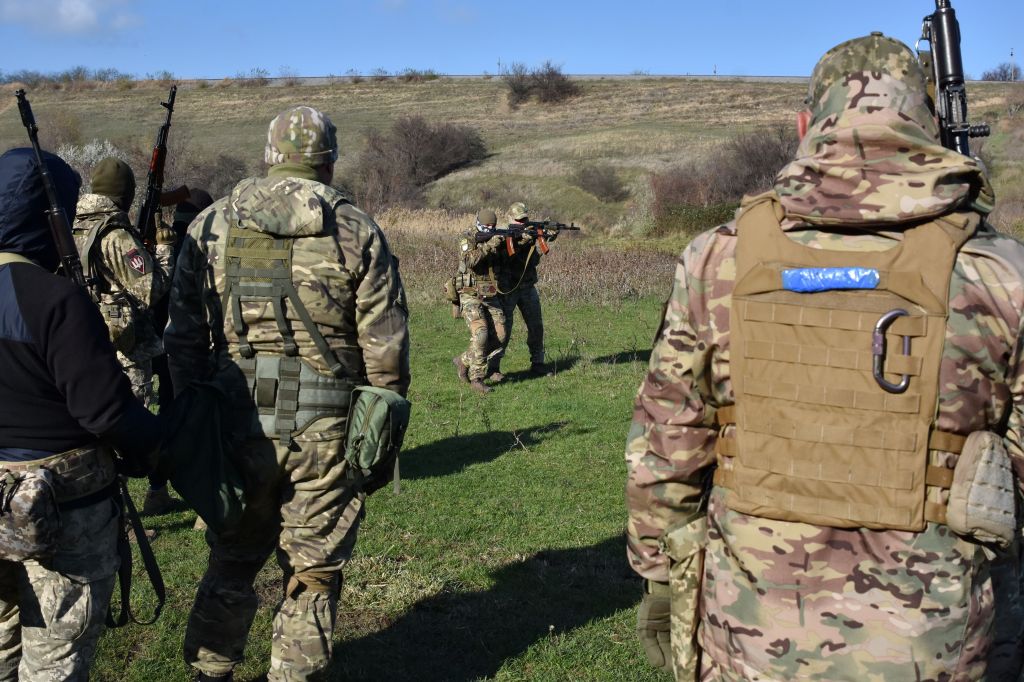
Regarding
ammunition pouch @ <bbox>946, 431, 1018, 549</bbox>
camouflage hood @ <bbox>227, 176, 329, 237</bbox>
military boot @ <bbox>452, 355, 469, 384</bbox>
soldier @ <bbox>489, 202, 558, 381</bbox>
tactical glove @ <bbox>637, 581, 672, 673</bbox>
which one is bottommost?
military boot @ <bbox>452, 355, 469, 384</bbox>

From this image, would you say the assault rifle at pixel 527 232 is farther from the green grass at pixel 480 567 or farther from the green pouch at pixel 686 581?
the green pouch at pixel 686 581

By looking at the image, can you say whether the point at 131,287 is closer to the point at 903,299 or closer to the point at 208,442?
the point at 208,442

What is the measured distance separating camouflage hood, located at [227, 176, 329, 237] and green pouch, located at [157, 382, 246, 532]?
2.26ft

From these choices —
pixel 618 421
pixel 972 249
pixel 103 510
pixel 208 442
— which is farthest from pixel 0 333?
pixel 618 421

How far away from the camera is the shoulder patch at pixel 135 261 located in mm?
6211

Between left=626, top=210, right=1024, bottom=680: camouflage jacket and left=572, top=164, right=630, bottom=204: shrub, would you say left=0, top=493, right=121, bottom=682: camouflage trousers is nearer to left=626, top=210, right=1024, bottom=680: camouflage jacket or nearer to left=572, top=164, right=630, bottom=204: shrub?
left=626, top=210, right=1024, bottom=680: camouflage jacket

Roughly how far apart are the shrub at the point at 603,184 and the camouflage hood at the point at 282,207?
31.8 meters

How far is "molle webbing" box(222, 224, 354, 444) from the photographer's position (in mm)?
3719

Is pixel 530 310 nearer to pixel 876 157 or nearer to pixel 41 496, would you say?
pixel 41 496

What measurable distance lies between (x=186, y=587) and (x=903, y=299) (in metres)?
4.48

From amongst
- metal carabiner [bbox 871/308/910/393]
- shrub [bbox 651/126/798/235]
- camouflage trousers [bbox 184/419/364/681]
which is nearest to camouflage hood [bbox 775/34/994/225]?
metal carabiner [bbox 871/308/910/393]

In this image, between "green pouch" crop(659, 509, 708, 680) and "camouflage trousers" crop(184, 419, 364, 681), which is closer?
"green pouch" crop(659, 509, 708, 680)

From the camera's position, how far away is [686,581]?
2676 mm

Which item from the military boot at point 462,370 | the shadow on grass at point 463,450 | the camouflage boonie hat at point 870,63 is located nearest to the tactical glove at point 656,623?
the camouflage boonie hat at point 870,63
